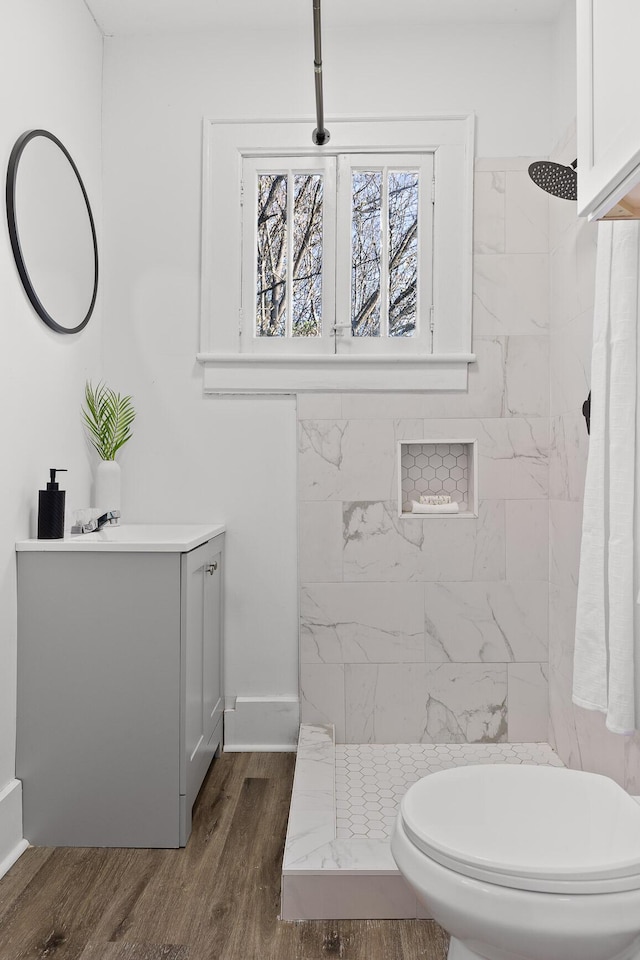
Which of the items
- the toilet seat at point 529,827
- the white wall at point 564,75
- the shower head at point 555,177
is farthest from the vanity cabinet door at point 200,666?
the white wall at point 564,75

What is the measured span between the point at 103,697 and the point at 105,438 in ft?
3.23

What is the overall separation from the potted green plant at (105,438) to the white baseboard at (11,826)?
3.18 ft

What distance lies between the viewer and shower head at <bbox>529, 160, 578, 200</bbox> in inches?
78.9

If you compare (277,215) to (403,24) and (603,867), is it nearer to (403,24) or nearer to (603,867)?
(403,24)

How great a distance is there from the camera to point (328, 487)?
258 cm

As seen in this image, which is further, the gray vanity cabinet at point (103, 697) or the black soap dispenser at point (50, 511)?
the black soap dispenser at point (50, 511)

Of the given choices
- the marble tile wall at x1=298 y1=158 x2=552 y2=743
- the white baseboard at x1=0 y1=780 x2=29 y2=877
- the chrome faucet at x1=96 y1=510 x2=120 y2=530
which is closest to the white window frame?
the marble tile wall at x1=298 y1=158 x2=552 y2=743

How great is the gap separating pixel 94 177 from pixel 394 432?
1.48m

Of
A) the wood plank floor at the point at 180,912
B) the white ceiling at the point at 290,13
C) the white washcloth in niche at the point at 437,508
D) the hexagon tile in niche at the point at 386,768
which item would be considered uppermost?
the white ceiling at the point at 290,13

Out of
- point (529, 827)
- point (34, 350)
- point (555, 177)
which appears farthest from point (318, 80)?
point (529, 827)

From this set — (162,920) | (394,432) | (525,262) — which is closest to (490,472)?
(394,432)

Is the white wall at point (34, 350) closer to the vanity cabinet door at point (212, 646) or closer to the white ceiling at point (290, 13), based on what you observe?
the white ceiling at point (290, 13)

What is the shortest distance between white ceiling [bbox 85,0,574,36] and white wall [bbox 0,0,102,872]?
152 mm

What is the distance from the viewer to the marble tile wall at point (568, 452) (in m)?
2.19
